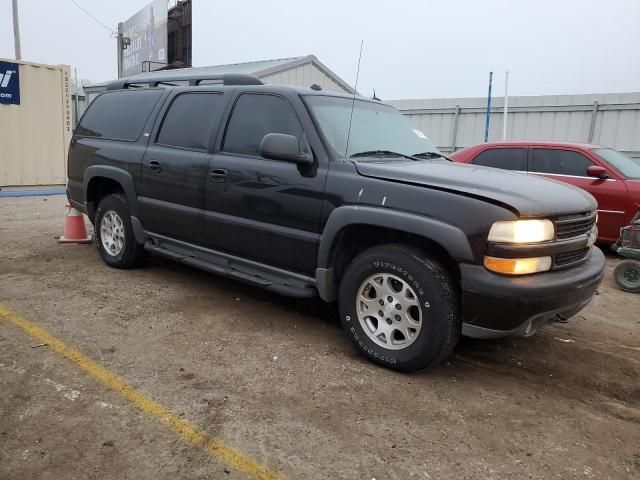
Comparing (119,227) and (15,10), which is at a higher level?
(15,10)

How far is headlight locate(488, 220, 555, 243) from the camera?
293cm

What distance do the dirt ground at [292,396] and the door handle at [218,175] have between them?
1091mm

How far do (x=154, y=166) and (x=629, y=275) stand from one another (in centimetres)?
504

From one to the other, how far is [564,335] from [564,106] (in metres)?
10.1

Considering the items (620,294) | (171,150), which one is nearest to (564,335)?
(620,294)

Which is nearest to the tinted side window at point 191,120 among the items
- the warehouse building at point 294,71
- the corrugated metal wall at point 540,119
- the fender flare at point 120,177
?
the fender flare at point 120,177

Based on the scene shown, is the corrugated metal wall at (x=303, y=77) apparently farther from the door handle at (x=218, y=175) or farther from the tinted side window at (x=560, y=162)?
the door handle at (x=218, y=175)

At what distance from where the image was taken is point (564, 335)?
4.25m

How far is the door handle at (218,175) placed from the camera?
13.7ft

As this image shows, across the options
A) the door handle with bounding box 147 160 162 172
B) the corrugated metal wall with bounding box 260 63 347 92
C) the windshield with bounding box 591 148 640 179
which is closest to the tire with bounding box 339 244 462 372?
the door handle with bounding box 147 160 162 172

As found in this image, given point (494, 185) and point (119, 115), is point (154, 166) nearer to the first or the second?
point (119, 115)

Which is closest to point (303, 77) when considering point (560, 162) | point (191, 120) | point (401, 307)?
point (560, 162)

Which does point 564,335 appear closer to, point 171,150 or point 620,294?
point 620,294

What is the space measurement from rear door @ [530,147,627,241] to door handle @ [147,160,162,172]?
17.4 ft
